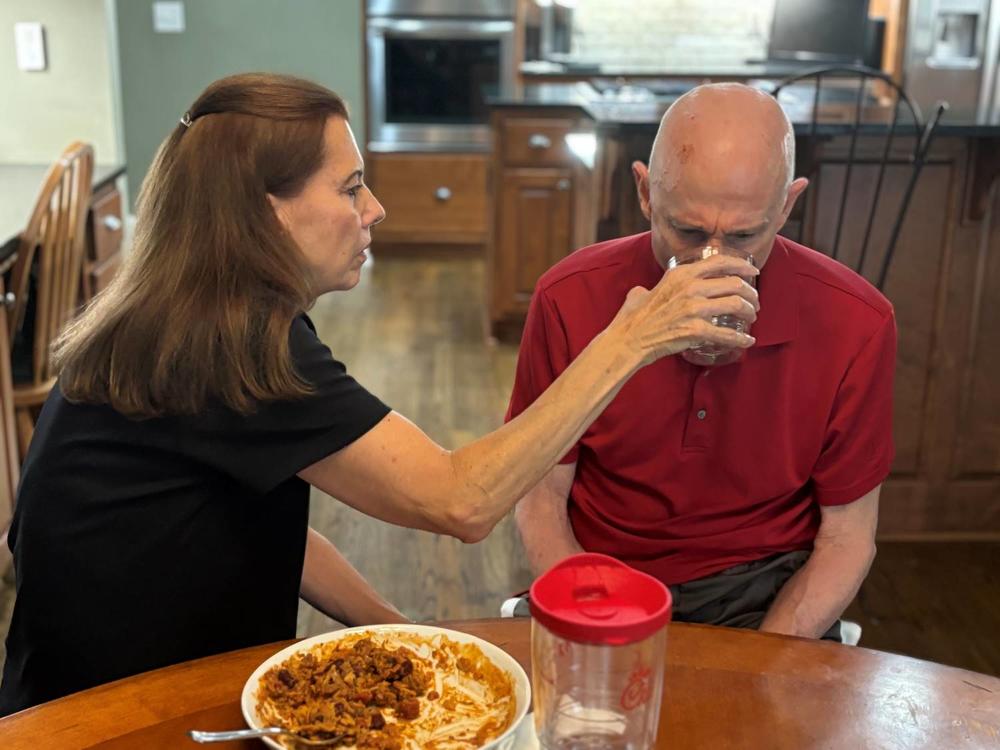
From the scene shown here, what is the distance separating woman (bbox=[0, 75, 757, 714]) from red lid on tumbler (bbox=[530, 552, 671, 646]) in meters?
0.32

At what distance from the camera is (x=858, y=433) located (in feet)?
5.06

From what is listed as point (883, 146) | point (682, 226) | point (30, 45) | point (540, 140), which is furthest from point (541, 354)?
point (540, 140)

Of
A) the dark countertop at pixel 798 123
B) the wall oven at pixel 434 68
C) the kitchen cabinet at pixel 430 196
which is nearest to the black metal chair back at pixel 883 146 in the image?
the dark countertop at pixel 798 123

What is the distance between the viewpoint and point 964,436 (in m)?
3.14

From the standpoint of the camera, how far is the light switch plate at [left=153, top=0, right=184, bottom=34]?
6254mm

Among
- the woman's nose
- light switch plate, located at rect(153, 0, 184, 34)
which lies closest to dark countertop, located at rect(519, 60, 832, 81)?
light switch plate, located at rect(153, 0, 184, 34)

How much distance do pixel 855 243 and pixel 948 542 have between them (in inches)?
34.3

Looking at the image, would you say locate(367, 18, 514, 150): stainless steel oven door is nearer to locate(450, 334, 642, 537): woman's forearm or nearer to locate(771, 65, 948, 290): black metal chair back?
locate(771, 65, 948, 290): black metal chair back

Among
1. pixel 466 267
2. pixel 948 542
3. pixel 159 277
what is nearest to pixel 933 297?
pixel 948 542

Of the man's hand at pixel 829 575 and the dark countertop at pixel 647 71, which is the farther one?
the dark countertop at pixel 647 71

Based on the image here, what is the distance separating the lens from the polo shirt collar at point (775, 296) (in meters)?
1.54

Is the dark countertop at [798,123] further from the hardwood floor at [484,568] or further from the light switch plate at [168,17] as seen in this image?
the light switch plate at [168,17]

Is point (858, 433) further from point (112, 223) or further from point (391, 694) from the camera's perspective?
point (112, 223)

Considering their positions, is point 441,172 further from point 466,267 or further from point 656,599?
point 656,599
